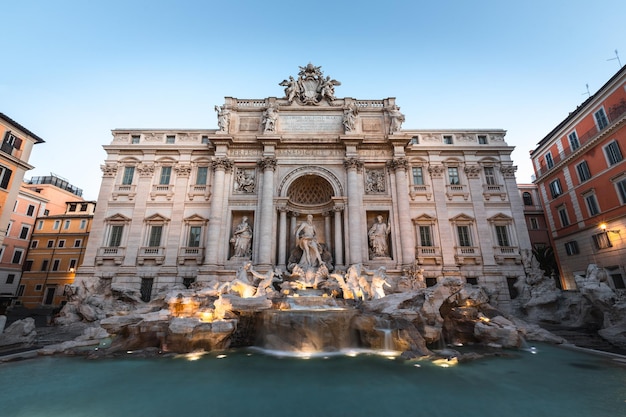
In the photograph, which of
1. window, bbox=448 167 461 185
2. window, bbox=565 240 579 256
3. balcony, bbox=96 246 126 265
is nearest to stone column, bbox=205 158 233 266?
balcony, bbox=96 246 126 265

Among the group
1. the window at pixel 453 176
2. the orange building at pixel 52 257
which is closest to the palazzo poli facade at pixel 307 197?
the window at pixel 453 176

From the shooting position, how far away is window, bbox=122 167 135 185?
68.1 ft

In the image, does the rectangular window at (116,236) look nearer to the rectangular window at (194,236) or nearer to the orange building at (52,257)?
the rectangular window at (194,236)

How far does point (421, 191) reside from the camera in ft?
67.2

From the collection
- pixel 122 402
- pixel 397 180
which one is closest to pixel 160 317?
pixel 122 402

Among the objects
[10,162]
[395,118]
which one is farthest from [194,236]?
[395,118]

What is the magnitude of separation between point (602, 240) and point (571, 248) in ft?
10.0

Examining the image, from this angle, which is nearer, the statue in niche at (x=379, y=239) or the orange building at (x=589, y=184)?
the orange building at (x=589, y=184)

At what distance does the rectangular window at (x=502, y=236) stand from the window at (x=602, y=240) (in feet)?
18.1

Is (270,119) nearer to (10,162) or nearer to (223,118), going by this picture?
(223,118)

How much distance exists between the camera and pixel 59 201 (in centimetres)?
3341

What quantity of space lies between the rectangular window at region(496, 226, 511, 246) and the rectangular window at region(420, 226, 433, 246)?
15.9ft

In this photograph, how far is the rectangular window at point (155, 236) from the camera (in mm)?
19344

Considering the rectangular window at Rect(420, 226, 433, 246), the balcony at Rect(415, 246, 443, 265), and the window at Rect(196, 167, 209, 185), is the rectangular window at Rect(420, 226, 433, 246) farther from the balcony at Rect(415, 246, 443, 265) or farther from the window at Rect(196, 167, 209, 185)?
the window at Rect(196, 167, 209, 185)
